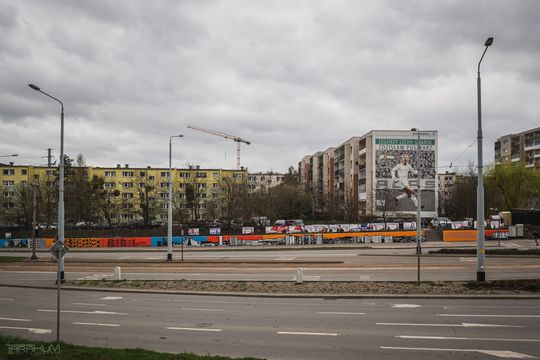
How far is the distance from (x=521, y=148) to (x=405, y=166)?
144 feet

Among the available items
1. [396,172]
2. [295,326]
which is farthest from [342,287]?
[396,172]

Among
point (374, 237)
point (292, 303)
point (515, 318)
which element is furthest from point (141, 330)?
point (374, 237)

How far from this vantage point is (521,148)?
9938cm

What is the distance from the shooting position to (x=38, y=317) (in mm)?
13938

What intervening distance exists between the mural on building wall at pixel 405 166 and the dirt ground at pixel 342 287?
58301 mm

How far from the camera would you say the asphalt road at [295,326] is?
952 centimetres

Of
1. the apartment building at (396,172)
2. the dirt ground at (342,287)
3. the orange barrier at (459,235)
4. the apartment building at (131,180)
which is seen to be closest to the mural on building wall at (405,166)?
the apartment building at (396,172)

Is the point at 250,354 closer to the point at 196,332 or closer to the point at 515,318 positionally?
the point at 196,332

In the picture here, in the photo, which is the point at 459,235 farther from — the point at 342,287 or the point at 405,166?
the point at 342,287

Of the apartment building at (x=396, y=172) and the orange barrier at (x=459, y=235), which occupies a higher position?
the apartment building at (x=396, y=172)

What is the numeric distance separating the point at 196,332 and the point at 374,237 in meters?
39.3

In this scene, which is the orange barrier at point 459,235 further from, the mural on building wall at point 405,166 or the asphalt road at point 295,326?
the asphalt road at point 295,326

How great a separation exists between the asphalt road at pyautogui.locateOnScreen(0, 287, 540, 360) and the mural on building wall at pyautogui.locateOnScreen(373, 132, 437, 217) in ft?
204

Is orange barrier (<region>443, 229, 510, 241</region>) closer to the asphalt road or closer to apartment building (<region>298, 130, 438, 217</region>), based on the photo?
apartment building (<region>298, 130, 438, 217</region>)
